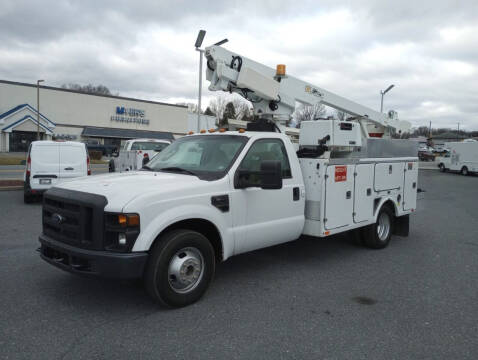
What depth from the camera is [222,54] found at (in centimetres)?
613

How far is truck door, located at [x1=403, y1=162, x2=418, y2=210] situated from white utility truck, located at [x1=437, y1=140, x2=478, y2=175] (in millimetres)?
25406

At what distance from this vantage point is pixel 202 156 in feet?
16.5

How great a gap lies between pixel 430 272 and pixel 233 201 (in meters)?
3.17

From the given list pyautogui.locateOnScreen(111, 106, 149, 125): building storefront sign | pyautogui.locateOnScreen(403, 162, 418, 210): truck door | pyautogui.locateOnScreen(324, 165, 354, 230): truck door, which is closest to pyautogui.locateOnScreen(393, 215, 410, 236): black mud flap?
pyautogui.locateOnScreen(403, 162, 418, 210): truck door

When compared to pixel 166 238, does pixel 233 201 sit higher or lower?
higher

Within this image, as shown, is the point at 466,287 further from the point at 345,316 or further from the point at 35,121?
the point at 35,121

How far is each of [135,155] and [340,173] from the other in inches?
365

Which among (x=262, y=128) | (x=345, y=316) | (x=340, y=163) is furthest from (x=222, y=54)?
(x=345, y=316)

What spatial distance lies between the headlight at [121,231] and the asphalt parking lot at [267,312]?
76cm

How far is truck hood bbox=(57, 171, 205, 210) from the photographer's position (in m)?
3.76

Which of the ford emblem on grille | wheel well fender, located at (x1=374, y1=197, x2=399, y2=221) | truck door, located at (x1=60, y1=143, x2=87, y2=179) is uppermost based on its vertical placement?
truck door, located at (x1=60, y1=143, x2=87, y2=179)

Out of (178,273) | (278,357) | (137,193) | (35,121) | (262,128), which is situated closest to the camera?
(278,357)

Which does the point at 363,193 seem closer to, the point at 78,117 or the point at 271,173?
the point at 271,173

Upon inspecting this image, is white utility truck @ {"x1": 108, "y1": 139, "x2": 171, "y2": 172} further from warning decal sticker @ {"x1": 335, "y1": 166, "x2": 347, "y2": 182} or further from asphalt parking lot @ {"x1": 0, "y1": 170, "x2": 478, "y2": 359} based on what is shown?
warning decal sticker @ {"x1": 335, "y1": 166, "x2": 347, "y2": 182}
